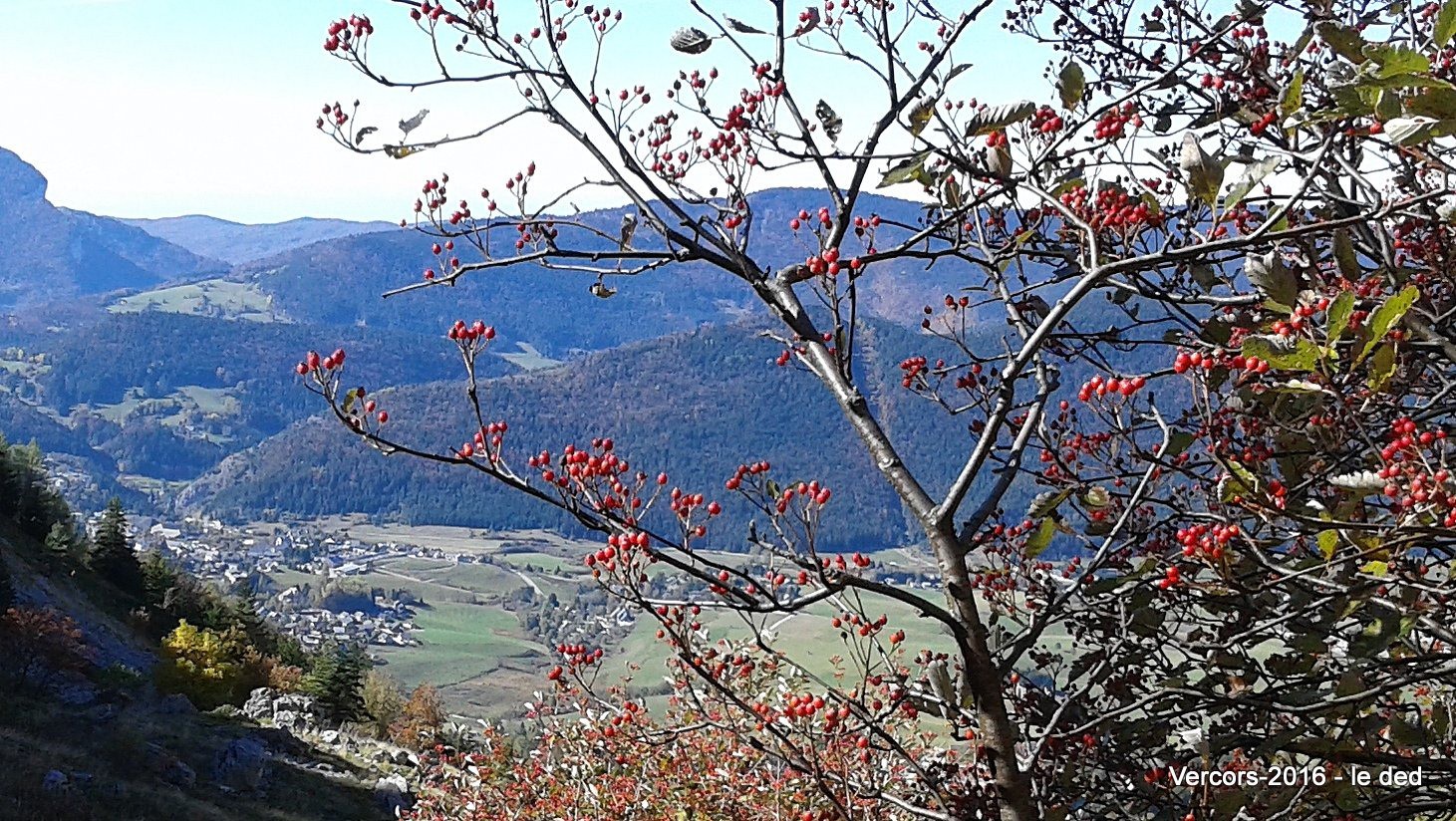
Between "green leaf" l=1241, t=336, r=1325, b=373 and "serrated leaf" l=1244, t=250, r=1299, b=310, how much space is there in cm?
25

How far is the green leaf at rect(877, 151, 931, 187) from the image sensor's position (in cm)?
210

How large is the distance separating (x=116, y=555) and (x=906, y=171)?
1337 inches

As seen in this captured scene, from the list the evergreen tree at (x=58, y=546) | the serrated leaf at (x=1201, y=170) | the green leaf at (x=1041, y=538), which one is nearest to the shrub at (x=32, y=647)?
the evergreen tree at (x=58, y=546)

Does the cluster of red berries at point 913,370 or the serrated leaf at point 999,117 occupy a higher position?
the serrated leaf at point 999,117

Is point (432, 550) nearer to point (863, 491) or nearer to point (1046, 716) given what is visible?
point (863, 491)

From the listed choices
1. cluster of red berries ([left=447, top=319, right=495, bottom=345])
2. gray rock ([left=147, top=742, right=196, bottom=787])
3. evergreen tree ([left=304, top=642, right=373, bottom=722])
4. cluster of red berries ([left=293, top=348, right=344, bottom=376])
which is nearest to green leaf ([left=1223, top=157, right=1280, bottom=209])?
cluster of red berries ([left=447, top=319, right=495, bottom=345])

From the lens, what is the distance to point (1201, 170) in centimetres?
191

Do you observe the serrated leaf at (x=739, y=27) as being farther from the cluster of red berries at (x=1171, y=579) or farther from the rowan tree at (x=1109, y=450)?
the cluster of red berries at (x=1171, y=579)

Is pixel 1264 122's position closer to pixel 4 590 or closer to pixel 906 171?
pixel 906 171

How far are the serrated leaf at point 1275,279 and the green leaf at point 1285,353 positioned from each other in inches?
9.9

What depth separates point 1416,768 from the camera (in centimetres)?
224

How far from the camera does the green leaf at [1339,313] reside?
156 centimetres

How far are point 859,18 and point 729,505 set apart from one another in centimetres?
14668

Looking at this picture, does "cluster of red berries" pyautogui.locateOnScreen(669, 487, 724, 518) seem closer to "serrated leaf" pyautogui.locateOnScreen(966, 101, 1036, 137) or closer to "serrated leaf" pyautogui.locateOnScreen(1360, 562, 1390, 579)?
"serrated leaf" pyautogui.locateOnScreen(966, 101, 1036, 137)
